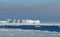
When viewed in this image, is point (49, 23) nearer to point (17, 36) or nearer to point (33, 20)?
point (33, 20)

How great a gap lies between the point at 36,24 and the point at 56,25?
703cm

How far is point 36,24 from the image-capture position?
93.0 meters

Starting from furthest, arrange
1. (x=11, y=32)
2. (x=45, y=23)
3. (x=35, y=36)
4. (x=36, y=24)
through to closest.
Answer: (x=45, y=23) < (x=36, y=24) < (x=11, y=32) < (x=35, y=36)

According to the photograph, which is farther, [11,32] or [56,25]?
[56,25]

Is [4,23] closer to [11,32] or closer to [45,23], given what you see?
[45,23]

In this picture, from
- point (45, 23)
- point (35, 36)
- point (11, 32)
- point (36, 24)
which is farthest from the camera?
point (45, 23)

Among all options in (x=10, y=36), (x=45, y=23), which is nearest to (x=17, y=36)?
(x=10, y=36)

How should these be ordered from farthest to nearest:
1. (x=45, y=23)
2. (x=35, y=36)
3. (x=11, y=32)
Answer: (x=45, y=23) < (x=11, y=32) < (x=35, y=36)

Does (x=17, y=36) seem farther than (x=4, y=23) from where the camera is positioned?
No

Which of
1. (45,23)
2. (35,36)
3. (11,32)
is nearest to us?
(35,36)

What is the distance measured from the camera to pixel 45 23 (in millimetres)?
99625

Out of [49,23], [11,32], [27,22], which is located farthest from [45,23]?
[11,32]

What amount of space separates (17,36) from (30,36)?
4.73 feet

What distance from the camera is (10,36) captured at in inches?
1428
